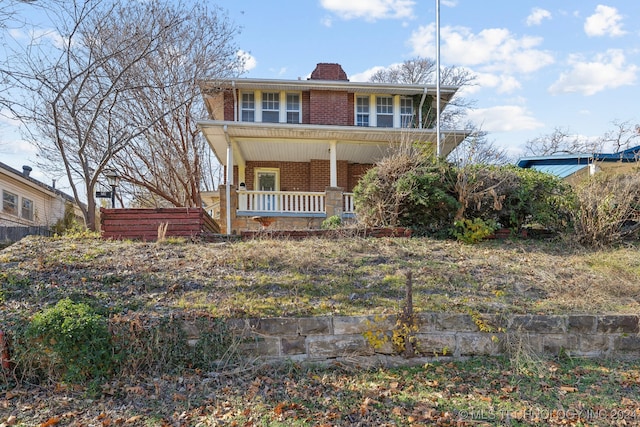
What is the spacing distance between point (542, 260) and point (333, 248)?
3.28 m

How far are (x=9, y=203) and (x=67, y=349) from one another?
686 inches

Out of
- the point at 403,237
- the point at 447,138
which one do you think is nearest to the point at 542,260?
the point at 403,237

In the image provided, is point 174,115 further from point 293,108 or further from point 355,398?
point 355,398

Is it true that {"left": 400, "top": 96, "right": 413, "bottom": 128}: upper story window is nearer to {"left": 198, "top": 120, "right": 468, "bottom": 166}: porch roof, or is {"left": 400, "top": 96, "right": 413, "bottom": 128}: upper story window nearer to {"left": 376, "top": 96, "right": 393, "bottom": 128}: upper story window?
{"left": 376, "top": 96, "right": 393, "bottom": 128}: upper story window

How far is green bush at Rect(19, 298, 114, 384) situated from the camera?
4.02 metres

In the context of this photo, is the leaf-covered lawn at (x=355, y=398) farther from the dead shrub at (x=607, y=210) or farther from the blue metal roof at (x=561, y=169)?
the blue metal roof at (x=561, y=169)

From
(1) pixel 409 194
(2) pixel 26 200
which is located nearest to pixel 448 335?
(1) pixel 409 194

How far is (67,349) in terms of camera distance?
402 cm

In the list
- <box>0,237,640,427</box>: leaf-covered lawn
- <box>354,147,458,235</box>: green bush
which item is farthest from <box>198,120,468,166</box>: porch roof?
<box>0,237,640,427</box>: leaf-covered lawn

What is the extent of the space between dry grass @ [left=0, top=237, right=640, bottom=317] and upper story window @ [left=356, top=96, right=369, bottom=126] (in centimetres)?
923

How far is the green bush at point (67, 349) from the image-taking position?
4.02 metres

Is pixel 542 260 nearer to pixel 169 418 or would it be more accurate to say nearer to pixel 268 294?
pixel 268 294

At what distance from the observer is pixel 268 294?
5211 mm

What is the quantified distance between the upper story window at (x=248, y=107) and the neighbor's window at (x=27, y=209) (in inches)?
443
